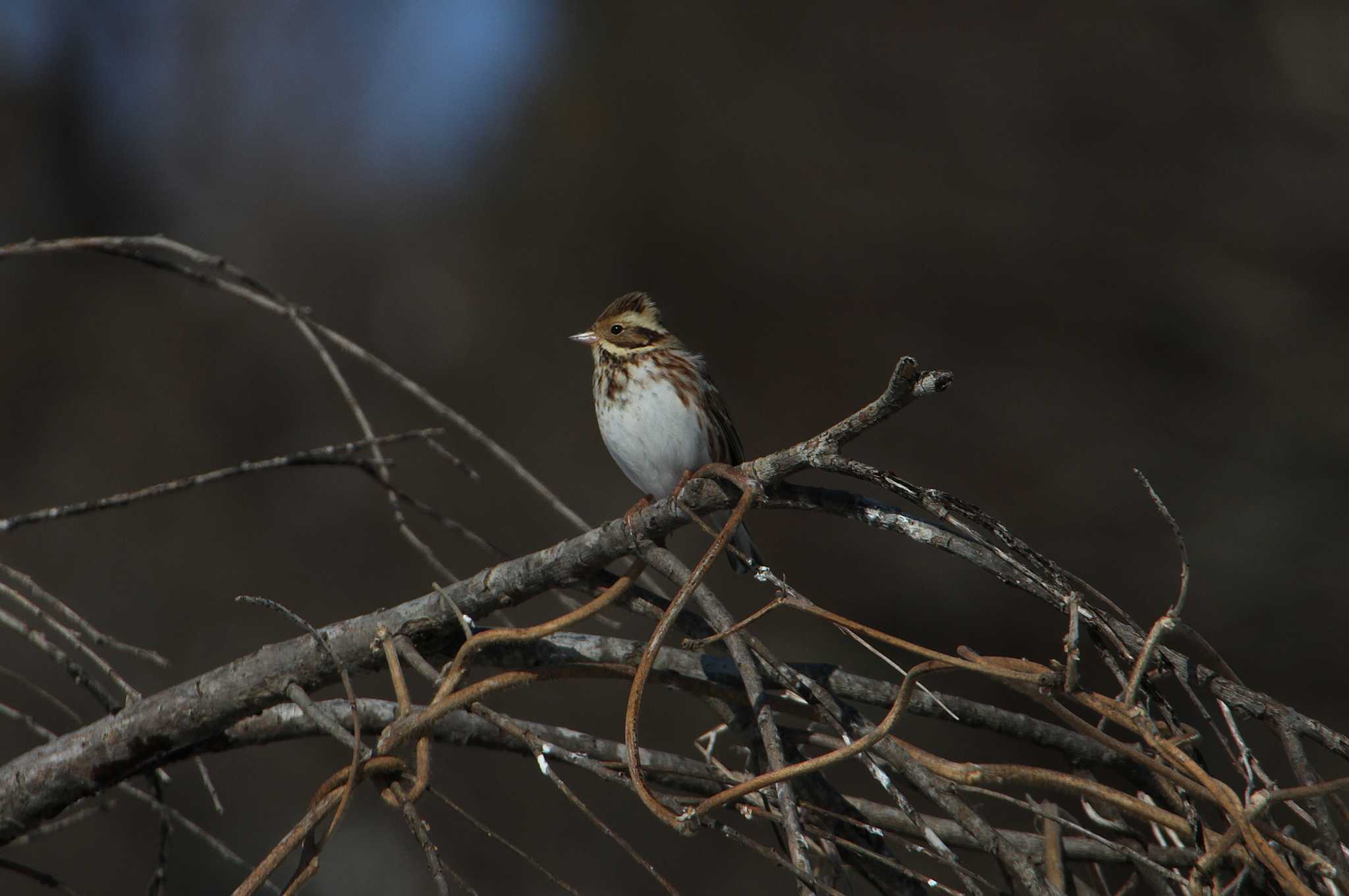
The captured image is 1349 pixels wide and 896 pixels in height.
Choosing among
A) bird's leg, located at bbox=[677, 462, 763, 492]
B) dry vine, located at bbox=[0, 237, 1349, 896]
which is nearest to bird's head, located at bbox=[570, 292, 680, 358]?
dry vine, located at bbox=[0, 237, 1349, 896]

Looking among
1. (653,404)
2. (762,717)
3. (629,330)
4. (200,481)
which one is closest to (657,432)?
(653,404)

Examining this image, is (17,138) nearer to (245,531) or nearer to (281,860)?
(245,531)

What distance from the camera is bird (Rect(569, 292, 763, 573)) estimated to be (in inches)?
131

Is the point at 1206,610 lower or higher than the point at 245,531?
lower

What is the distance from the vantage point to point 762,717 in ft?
5.19

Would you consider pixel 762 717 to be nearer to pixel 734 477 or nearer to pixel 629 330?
pixel 734 477

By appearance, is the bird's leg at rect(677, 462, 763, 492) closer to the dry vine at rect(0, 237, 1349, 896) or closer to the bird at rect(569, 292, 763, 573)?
the dry vine at rect(0, 237, 1349, 896)

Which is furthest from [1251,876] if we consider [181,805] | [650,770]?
[181,805]

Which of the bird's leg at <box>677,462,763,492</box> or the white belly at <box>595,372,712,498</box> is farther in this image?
the white belly at <box>595,372,712,498</box>

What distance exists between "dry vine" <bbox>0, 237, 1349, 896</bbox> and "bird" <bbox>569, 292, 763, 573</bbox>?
1.22m

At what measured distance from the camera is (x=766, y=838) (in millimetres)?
6105

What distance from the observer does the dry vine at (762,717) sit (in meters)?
1.25

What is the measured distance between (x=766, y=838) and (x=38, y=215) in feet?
20.9

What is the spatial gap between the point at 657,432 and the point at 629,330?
424 mm
